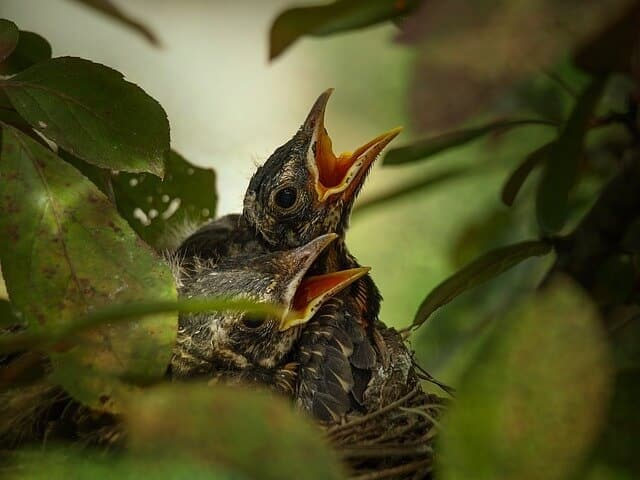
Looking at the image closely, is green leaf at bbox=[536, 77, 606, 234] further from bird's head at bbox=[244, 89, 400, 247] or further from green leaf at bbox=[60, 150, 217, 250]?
bird's head at bbox=[244, 89, 400, 247]

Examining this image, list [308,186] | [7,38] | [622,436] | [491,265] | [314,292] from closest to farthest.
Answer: [622,436]
[7,38]
[491,265]
[314,292]
[308,186]

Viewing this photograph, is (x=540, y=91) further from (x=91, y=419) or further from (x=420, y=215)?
(x=420, y=215)

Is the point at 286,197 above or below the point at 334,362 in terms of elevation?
Answer: above

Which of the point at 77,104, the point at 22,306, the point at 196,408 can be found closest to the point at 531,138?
the point at 77,104

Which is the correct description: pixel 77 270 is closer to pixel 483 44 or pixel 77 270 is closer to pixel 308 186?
pixel 483 44

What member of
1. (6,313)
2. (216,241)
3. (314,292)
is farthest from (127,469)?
(216,241)

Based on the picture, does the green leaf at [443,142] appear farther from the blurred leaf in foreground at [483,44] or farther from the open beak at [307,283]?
the blurred leaf in foreground at [483,44]
